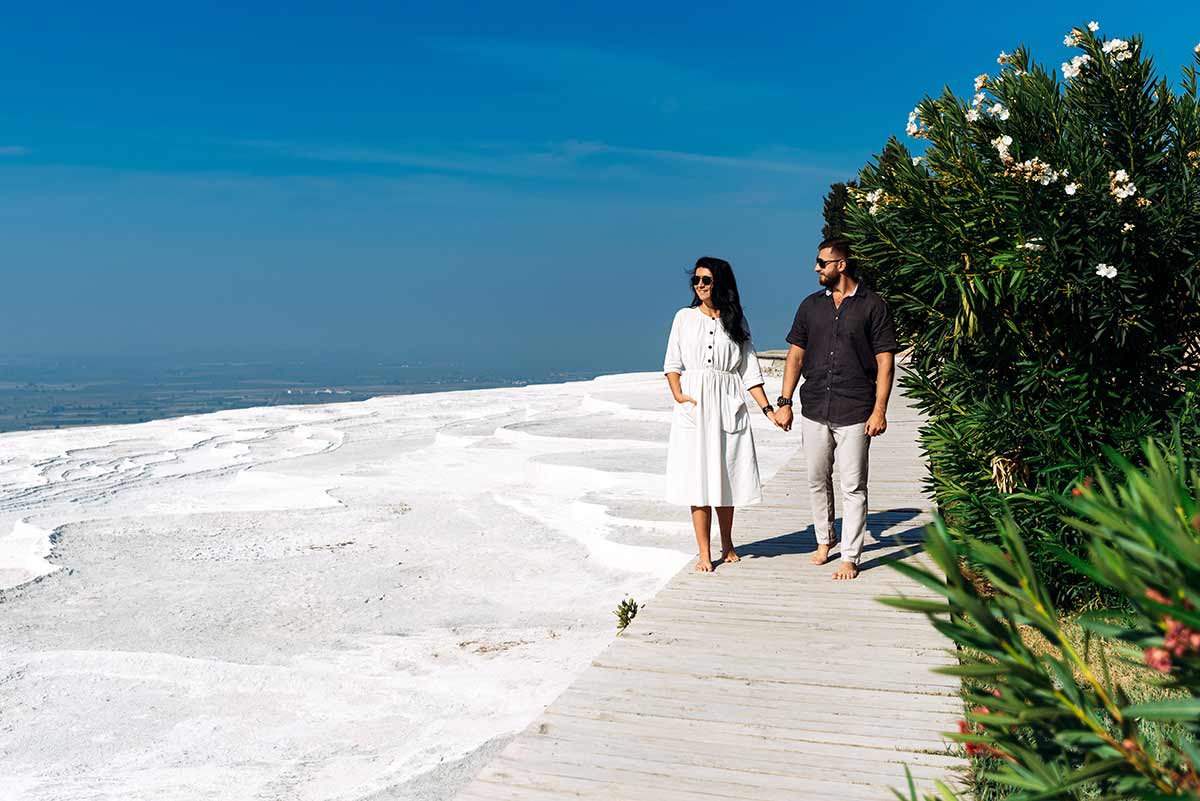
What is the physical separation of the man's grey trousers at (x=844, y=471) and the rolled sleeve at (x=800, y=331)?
52cm

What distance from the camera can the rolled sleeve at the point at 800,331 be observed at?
6.56 metres

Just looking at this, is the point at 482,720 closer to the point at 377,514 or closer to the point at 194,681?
the point at 194,681

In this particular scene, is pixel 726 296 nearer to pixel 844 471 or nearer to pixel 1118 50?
pixel 844 471

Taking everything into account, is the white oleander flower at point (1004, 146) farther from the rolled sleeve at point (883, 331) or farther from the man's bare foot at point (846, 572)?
the man's bare foot at point (846, 572)

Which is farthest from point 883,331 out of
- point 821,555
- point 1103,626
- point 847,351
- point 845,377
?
point 1103,626

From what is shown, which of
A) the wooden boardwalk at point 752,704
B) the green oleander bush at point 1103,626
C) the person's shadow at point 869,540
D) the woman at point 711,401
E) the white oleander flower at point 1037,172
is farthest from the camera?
the person's shadow at point 869,540

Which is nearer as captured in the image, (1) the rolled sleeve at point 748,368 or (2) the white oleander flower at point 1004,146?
(2) the white oleander flower at point 1004,146

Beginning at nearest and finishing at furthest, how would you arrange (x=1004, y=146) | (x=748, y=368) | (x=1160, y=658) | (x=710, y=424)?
(x=1160, y=658) → (x=1004, y=146) → (x=710, y=424) → (x=748, y=368)

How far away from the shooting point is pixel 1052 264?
5.37m

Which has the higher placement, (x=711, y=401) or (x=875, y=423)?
(x=711, y=401)

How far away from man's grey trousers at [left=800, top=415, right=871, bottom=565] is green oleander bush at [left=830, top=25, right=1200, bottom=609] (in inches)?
23.0

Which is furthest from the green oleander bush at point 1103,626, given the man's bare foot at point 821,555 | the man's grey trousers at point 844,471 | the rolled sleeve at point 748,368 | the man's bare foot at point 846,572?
the man's bare foot at point 821,555

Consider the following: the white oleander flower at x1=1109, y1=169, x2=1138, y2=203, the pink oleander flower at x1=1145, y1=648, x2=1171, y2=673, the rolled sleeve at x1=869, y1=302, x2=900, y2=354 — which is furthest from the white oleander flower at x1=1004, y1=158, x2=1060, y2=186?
the pink oleander flower at x1=1145, y1=648, x2=1171, y2=673

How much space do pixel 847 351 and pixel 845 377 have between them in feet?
0.55
